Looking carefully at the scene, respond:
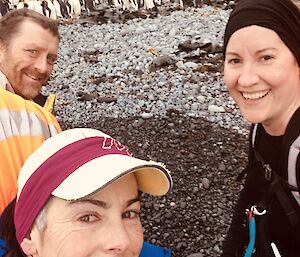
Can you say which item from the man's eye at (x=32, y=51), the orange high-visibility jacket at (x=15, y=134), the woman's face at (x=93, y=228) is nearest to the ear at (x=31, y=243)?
the woman's face at (x=93, y=228)

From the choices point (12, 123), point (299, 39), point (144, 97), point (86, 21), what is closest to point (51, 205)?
point (12, 123)

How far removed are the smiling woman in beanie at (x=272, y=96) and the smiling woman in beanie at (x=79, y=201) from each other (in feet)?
2.33

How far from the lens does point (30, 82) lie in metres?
4.43

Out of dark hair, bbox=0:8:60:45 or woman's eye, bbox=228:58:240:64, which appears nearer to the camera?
woman's eye, bbox=228:58:240:64

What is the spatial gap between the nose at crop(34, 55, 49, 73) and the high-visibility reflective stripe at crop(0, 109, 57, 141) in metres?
1.48

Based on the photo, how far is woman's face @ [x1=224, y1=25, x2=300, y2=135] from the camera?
271 centimetres

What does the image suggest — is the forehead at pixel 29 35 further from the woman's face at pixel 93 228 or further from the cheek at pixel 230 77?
the woman's face at pixel 93 228

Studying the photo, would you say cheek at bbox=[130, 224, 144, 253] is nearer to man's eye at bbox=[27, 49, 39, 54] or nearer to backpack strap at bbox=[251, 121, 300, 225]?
backpack strap at bbox=[251, 121, 300, 225]

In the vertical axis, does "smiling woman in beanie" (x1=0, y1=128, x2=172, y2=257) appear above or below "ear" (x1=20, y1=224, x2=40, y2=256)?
above

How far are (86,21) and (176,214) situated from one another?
825cm

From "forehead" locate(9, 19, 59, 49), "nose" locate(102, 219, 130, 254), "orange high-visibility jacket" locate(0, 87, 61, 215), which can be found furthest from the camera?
"forehead" locate(9, 19, 59, 49)

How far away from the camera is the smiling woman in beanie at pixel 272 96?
2.70 meters

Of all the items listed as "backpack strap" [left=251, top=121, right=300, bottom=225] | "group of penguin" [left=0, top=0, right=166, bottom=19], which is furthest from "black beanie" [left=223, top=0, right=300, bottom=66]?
"group of penguin" [left=0, top=0, right=166, bottom=19]

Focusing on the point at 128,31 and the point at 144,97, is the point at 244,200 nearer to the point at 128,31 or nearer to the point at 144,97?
the point at 144,97
